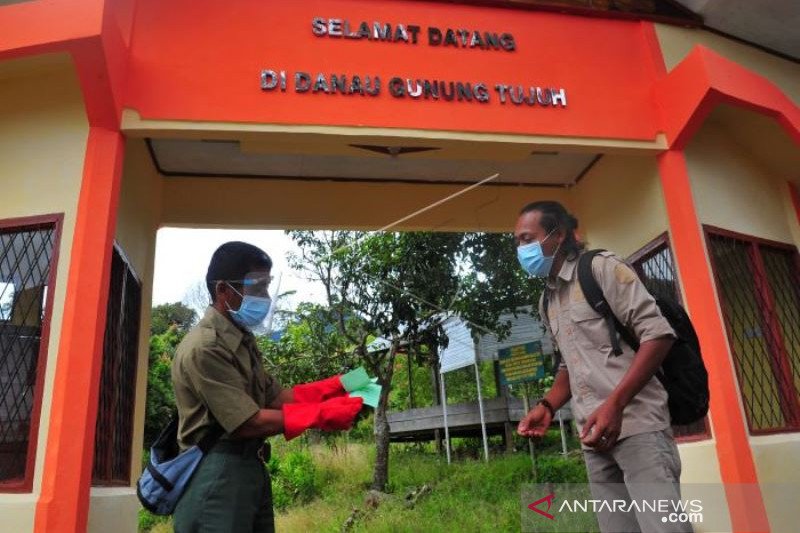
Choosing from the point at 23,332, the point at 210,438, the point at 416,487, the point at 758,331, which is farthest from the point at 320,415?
the point at 416,487

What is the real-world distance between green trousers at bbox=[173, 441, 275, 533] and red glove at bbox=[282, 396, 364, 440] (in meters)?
0.21

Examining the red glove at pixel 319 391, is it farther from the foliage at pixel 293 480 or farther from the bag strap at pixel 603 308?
the foliage at pixel 293 480

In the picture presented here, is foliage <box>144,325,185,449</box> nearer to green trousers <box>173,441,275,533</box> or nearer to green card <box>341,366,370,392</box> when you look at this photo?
green card <box>341,366,370,392</box>

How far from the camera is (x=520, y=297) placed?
8398mm

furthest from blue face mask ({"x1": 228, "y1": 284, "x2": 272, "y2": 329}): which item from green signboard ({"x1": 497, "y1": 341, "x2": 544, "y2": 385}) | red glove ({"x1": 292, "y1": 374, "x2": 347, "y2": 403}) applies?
green signboard ({"x1": 497, "y1": 341, "x2": 544, "y2": 385})

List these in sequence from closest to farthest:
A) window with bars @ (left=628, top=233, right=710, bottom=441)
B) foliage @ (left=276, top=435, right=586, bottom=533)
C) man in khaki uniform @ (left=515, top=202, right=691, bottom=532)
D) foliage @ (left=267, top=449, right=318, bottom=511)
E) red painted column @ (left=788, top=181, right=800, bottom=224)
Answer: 1. man in khaki uniform @ (left=515, top=202, right=691, bottom=532)
2. window with bars @ (left=628, top=233, right=710, bottom=441)
3. red painted column @ (left=788, top=181, right=800, bottom=224)
4. foliage @ (left=276, top=435, right=586, bottom=533)
5. foliage @ (left=267, top=449, right=318, bottom=511)

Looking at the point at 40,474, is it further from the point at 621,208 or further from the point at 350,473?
the point at 350,473

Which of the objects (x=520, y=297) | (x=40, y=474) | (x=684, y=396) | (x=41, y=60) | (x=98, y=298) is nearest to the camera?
(x=684, y=396)

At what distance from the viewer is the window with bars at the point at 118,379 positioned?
4.33 meters

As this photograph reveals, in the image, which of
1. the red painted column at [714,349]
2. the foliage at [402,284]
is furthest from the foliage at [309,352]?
the red painted column at [714,349]

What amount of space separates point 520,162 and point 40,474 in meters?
4.53

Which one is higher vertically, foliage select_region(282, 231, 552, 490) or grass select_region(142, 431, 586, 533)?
foliage select_region(282, 231, 552, 490)

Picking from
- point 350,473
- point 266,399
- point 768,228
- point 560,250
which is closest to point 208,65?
point 266,399

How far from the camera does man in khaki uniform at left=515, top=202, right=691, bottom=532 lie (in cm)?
227
